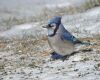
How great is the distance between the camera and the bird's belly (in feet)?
27.1

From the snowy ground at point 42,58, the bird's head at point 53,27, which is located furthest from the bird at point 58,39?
the snowy ground at point 42,58

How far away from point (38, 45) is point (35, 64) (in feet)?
4.96

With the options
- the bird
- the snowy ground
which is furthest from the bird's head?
the snowy ground

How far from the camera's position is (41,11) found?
1670cm

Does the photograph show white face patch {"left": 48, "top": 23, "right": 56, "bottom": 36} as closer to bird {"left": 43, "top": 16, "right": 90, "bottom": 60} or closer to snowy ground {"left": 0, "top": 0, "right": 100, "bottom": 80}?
bird {"left": 43, "top": 16, "right": 90, "bottom": 60}

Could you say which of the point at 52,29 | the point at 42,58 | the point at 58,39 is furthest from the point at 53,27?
the point at 42,58

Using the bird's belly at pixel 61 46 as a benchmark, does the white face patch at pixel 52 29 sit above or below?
above

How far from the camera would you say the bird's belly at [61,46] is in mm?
8273

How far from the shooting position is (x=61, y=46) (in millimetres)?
8297

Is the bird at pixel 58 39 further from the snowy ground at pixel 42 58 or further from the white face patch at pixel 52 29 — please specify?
the snowy ground at pixel 42 58

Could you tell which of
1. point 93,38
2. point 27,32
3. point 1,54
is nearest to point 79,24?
point 27,32

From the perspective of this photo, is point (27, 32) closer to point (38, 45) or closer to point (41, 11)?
point (38, 45)

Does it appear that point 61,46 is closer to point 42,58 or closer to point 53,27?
point 53,27

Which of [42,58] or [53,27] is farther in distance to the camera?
[42,58]
